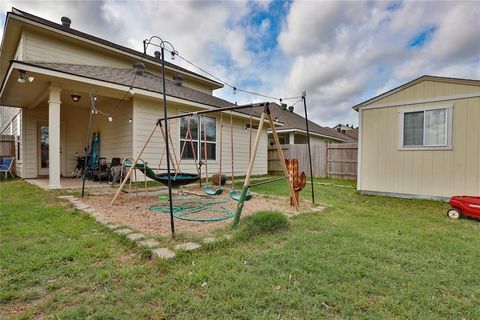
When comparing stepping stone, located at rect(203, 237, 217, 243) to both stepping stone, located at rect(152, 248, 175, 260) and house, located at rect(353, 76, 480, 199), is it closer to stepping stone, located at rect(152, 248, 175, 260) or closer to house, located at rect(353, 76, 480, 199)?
stepping stone, located at rect(152, 248, 175, 260)

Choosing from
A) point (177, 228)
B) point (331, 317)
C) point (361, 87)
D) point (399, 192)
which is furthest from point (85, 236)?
point (361, 87)

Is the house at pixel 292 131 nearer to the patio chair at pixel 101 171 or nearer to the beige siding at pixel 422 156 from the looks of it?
the beige siding at pixel 422 156

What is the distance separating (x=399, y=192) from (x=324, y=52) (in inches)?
251

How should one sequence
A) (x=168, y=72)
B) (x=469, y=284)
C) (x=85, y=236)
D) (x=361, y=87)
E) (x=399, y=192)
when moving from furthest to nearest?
(x=361, y=87) → (x=168, y=72) → (x=399, y=192) → (x=85, y=236) → (x=469, y=284)

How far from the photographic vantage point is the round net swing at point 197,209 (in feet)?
12.8

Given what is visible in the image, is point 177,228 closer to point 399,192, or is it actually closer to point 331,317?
point 331,317

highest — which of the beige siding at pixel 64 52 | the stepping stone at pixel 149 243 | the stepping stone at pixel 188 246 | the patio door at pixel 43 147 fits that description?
the beige siding at pixel 64 52

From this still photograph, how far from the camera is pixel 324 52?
996cm

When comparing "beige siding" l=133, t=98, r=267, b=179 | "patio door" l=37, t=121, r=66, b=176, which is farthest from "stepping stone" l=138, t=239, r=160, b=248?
"patio door" l=37, t=121, r=66, b=176

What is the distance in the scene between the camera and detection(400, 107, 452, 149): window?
556 centimetres

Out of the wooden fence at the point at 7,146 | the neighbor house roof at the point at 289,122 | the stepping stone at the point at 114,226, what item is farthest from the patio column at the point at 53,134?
the neighbor house roof at the point at 289,122

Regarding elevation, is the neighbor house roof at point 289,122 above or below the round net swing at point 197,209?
above

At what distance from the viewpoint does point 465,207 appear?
4129 millimetres

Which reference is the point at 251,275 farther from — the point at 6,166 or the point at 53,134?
the point at 6,166
